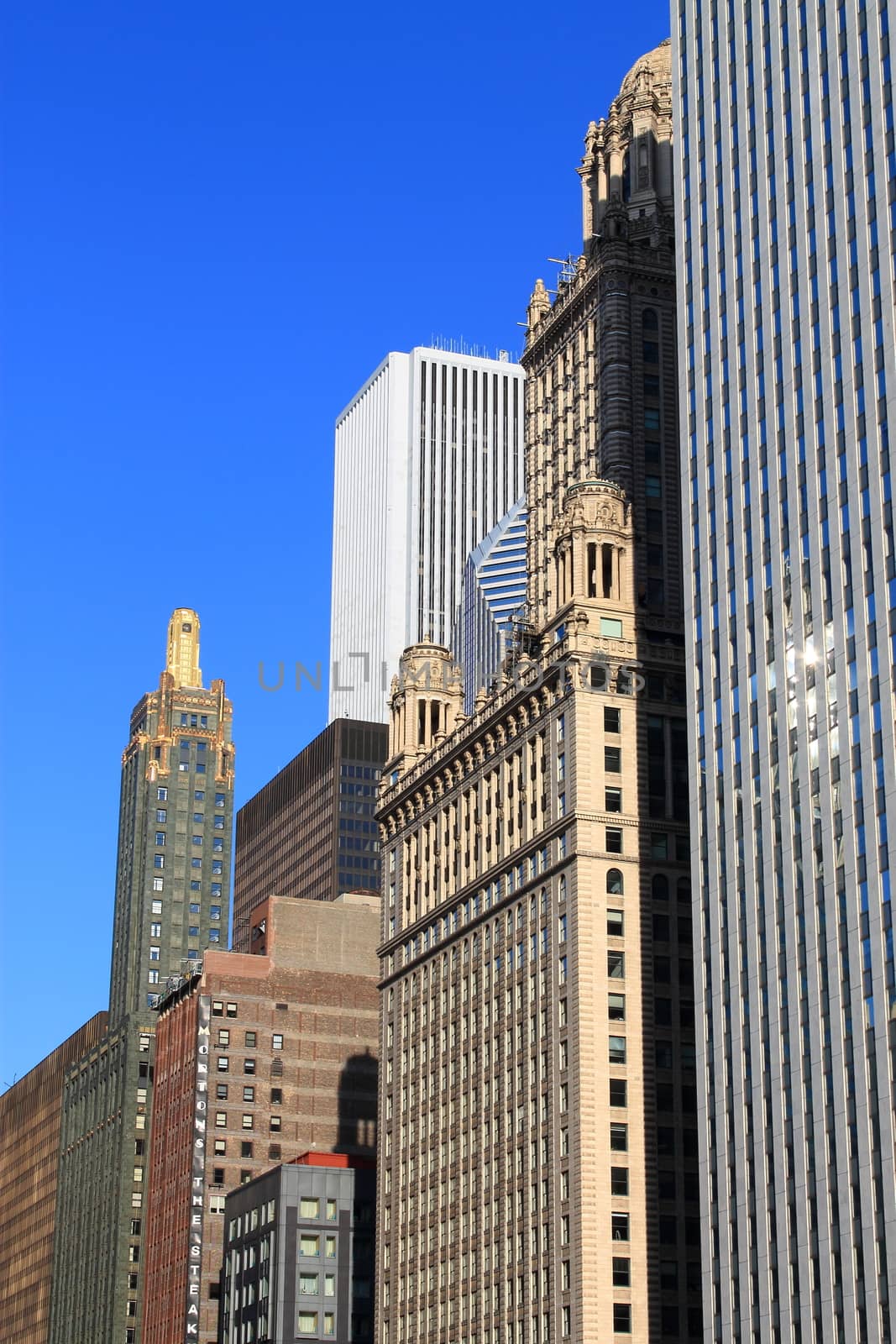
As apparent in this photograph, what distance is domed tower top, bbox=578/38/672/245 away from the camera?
177500 millimetres

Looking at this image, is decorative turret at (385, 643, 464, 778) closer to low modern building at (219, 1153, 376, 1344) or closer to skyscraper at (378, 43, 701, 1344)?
skyscraper at (378, 43, 701, 1344)

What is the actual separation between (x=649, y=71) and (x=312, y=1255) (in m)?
105

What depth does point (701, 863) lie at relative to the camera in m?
127

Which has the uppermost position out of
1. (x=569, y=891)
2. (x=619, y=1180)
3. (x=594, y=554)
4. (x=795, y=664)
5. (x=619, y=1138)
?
(x=594, y=554)

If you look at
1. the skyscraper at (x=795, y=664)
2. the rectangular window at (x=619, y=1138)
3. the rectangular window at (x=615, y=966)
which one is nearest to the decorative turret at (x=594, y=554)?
the skyscraper at (x=795, y=664)

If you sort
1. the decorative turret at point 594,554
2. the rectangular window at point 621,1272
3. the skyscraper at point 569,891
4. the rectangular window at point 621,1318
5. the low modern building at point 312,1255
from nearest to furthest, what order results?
1. the rectangular window at point 621,1318
2. the rectangular window at point 621,1272
3. the skyscraper at point 569,891
4. the decorative turret at point 594,554
5. the low modern building at point 312,1255

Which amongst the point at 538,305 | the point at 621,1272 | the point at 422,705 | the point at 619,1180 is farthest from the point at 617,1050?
the point at 538,305

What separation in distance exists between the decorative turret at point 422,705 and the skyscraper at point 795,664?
5299 centimetres

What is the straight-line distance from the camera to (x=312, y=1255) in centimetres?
18862

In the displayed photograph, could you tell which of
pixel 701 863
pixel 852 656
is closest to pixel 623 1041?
pixel 701 863

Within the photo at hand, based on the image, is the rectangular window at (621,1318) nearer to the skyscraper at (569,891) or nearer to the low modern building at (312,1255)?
the skyscraper at (569,891)

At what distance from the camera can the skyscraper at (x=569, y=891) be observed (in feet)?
452

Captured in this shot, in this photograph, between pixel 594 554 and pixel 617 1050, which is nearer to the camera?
pixel 617 1050

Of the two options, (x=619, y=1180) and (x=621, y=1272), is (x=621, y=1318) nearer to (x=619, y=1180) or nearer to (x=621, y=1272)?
(x=621, y=1272)
